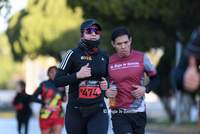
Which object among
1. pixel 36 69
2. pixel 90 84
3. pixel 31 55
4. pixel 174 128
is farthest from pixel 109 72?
pixel 36 69

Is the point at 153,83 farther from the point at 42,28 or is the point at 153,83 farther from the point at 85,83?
the point at 42,28

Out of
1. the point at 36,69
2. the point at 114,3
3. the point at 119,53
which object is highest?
the point at 114,3

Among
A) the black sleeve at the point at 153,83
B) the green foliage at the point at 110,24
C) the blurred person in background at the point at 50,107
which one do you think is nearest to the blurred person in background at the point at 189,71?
the black sleeve at the point at 153,83

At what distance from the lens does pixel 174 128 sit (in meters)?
17.4

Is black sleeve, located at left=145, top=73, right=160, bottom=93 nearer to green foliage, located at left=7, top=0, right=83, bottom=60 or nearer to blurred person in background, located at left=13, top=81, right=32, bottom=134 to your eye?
blurred person in background, located at left=13, top=81, right=32, bottom=134

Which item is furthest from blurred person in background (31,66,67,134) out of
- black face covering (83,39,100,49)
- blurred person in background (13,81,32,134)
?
blurred person in background (13,81,32,134)

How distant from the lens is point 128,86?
570 cm

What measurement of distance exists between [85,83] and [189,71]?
8.13ft

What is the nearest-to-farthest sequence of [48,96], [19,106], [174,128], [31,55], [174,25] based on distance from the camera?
[48,96]
[19,106]
[174,25]
[174,128]
[31,55]

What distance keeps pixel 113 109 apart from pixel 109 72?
1.70 feet

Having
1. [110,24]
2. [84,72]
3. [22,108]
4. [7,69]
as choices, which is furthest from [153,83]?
[7,69]

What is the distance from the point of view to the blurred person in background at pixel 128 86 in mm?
5602

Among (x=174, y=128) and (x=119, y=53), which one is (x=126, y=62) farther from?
(x=174, y=128)

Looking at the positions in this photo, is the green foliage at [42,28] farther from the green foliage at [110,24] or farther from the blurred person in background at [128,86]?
the blurred person in background at [128,86]
